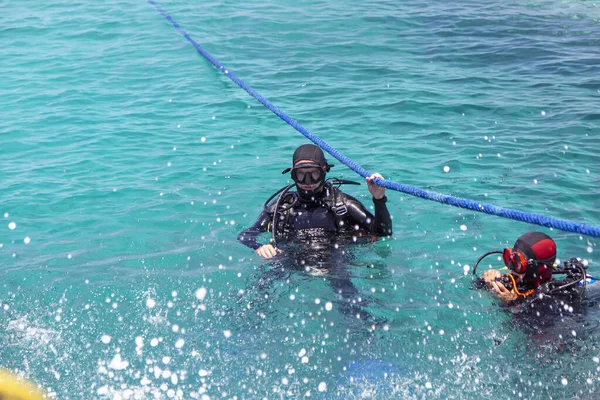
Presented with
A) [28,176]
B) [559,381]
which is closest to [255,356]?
[559,381]

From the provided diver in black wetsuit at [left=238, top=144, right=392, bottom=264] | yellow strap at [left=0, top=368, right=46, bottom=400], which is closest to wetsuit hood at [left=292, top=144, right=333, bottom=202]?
diver in black wetsuit at [left=238, top=144, right=392, bottom=264]

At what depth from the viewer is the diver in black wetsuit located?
5926 millimetres

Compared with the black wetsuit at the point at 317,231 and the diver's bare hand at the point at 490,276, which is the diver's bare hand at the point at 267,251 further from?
the diver's bare hand at the point at 490,276

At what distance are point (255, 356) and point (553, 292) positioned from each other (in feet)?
7.22

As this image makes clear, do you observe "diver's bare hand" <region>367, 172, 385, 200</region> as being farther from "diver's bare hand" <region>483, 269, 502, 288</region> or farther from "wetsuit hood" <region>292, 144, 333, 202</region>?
"diver's bare hand" <region>483, 269, 502, 288</region>

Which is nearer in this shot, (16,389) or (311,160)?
(16,389)

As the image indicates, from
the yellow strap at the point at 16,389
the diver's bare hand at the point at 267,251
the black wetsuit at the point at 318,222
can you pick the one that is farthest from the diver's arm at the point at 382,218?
the yellow strap at the point at 16,389

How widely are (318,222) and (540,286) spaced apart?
2.02m

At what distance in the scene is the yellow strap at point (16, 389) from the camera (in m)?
4.38

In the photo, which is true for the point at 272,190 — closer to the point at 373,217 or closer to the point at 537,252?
the point at 373,217

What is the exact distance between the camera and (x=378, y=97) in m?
10.8

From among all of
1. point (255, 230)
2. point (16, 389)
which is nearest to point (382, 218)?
point (255, 230)

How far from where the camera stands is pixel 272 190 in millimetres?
8039

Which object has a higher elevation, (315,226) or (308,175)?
(308,175)
